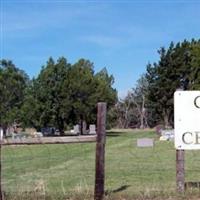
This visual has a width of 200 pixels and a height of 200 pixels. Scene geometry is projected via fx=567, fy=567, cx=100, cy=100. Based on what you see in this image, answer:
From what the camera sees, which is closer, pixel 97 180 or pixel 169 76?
pixel 97 180

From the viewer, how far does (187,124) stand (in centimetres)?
920

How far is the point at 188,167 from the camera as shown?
59.0 ft

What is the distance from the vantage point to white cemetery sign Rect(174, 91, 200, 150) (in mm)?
9195

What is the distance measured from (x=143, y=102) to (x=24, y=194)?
111 meters

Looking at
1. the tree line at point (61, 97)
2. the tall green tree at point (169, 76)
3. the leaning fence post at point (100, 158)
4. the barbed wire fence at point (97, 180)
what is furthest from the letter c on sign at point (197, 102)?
the tall green tree at point (169, 76)

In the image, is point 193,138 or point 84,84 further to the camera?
point 84,84

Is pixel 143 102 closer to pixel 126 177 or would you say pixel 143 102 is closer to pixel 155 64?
pixel 155 64

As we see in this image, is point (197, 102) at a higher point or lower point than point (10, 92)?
lower

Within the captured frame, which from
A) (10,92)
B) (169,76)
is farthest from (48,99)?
(169,76)

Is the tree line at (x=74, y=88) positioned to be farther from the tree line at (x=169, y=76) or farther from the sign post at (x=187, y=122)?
the sign post at (x=187, y=122)

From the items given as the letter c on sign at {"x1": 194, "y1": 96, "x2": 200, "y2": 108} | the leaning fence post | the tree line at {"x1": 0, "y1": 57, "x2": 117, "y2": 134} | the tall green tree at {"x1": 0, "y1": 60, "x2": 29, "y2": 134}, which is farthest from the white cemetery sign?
the tall green tree at {"x1": 0, "y1": 60, "x2": 29, "y2": 134}

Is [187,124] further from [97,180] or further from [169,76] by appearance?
[169,76]

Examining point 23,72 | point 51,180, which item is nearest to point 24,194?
point 51,180

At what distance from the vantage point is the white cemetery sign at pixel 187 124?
30.2ft
